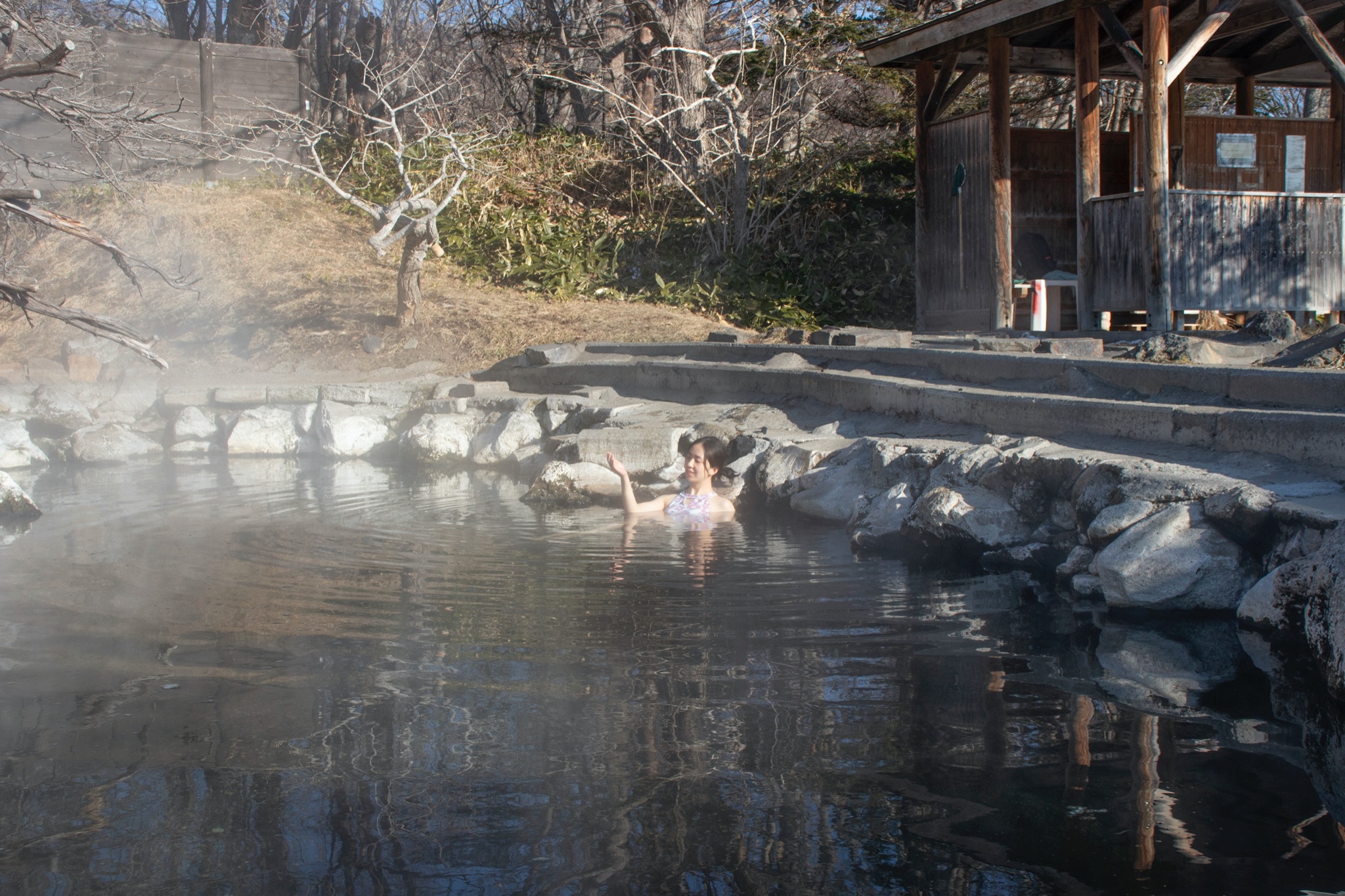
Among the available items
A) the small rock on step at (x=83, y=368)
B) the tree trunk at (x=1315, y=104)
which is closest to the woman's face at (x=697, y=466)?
the small rock on step at (x=83, y=368)

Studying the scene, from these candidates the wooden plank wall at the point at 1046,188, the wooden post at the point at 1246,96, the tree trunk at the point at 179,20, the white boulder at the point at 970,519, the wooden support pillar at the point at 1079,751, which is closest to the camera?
the wooden support pillar at the point at 1079,751

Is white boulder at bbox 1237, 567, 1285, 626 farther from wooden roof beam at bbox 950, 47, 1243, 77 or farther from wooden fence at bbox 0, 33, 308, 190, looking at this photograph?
wooden fence at bbox 0, 33, 308, 190

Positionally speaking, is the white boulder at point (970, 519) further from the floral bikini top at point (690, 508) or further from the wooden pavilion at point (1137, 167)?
the wooden pavilion at point (1137, 167)

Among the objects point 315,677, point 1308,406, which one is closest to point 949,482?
point 1308,406

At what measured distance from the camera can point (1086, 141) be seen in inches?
410

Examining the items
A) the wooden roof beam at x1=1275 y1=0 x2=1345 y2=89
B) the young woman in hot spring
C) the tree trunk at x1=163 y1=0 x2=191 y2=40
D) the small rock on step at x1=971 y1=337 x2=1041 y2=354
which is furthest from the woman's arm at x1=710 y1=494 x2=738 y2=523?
the tree trunk at x1=163 y1=0 x2=191 y2=40

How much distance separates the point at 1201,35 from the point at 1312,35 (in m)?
1.03

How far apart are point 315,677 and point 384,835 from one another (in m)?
1.40

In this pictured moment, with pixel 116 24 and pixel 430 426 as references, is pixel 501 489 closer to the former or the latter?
pixel 430 426

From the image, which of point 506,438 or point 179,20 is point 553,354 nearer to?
point 506,438

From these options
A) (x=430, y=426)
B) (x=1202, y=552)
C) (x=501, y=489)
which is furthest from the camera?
(x=430, y=426)

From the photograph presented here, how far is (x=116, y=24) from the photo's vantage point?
20.7 meters

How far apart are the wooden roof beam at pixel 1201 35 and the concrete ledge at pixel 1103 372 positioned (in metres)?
3.45

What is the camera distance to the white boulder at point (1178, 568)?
475 cm
